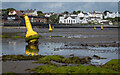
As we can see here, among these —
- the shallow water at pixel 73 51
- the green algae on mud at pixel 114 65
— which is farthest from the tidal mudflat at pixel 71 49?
the green algae on mud at pixel 114 65

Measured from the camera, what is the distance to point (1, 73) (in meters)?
18.2

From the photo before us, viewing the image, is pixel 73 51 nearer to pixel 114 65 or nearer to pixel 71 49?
pixel 71 49

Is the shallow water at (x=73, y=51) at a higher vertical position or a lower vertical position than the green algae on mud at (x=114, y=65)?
higher

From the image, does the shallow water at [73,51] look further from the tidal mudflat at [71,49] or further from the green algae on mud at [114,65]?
the green algae on mud at [114,65]

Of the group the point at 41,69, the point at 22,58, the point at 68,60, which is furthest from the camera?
the point at 22,58

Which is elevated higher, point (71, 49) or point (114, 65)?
point (71, 49)

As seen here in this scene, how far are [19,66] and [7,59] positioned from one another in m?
4.00

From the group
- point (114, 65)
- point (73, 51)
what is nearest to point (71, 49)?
point (73, 51)

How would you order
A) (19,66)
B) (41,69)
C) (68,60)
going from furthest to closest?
(68,60), (19,66), (41,69)

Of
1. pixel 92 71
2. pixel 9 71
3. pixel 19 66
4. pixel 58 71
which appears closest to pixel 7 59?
pixel 19 66

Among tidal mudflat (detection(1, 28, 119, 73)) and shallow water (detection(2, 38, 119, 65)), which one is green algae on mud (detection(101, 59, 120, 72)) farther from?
shallow water (detection(2, 38, 119, 65))

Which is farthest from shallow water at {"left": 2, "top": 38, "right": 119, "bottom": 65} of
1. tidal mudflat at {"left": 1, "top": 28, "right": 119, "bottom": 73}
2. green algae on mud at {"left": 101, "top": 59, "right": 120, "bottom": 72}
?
green algae on mud at {"left": 101, "top": 59, "right": 120, "bottom": 72}

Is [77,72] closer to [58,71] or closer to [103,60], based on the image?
[58,71]

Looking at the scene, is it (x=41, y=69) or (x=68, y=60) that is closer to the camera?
(x=41, y=69)
